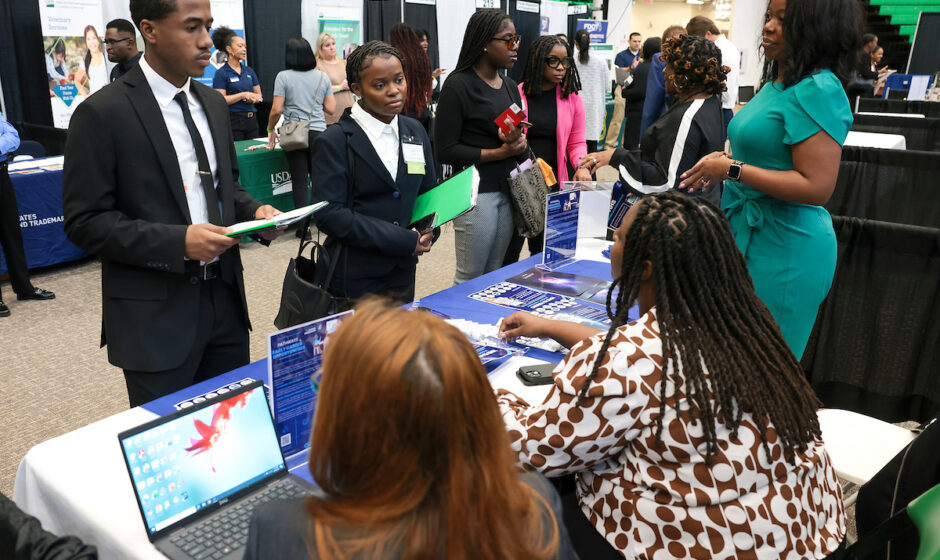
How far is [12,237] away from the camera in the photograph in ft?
14.0

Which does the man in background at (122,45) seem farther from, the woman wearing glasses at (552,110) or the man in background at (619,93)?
the man in background at (619,93)

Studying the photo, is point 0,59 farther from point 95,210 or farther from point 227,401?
point 227,401

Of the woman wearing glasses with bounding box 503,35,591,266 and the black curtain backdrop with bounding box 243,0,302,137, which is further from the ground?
the black curtain backdrop with bounding box 243,0,302,137

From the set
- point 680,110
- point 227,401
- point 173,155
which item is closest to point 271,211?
point 173,155

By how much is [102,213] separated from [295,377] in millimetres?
667

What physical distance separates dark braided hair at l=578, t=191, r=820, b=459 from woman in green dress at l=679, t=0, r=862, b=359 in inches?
35.3

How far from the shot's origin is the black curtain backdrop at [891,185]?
4.82m

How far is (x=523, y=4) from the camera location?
11172mm

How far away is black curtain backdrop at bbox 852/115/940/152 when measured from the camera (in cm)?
680

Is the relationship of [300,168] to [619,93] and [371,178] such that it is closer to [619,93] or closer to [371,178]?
[371,178]

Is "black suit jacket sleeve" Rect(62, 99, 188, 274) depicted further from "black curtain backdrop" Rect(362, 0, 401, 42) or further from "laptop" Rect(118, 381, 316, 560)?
"black curtain backdrop" Rect(362, 0, 401, 42)

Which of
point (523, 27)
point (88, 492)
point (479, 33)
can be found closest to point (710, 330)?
point (88, 492)

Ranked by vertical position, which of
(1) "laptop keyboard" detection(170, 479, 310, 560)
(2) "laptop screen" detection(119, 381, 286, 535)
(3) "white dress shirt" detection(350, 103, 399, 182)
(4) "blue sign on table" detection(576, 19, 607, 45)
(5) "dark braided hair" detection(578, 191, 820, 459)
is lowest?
(1) "laptop keyboard" detection(170, 479, 310, 560)

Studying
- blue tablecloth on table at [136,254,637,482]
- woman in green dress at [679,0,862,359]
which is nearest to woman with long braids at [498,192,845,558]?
blue tablecloth on table at [136,254,637,482]
